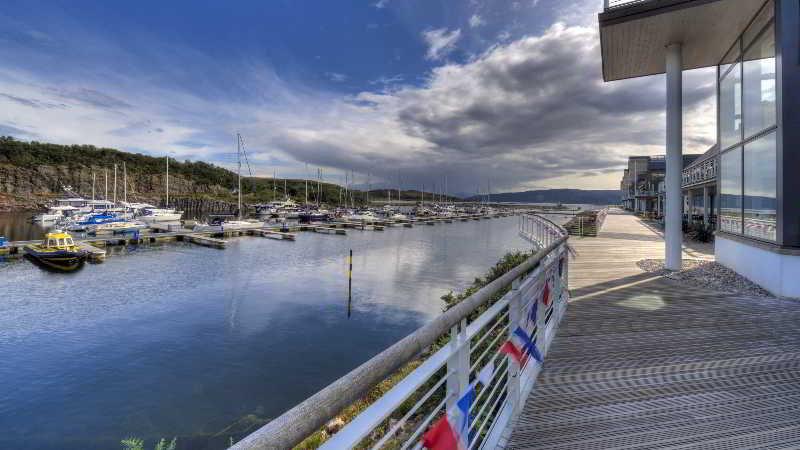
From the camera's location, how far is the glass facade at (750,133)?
7.51m

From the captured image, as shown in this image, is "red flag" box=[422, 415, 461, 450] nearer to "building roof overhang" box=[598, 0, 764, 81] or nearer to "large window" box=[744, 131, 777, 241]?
"large window" box=[744, 131, 777, 241]

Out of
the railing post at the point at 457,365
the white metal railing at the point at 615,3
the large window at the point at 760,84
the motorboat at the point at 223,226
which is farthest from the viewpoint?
the motorboat at the point at 223,226

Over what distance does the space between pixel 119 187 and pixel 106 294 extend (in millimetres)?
100483

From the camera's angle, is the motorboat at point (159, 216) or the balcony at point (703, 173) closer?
the balcony at point (703, 173)

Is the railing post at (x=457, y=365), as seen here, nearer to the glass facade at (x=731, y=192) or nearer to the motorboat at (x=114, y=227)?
the glass facade at (x=731, y=192)

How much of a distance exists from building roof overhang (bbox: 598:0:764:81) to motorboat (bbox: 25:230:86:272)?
1091 inches

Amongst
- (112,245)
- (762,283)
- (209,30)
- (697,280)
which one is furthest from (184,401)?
(209,30)

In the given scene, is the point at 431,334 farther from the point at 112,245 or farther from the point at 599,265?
the point at 112,245

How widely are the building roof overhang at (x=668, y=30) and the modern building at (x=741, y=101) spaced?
0.06 ft

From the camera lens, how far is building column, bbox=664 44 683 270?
8.82 meters

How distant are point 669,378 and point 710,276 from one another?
6.33m

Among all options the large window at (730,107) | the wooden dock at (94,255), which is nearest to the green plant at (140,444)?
the large window at (730,107)

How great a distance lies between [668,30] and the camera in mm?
8484

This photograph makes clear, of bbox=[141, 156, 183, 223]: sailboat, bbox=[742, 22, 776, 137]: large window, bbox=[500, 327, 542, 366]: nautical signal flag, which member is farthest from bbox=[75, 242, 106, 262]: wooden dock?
bbox=[742, 22, 776, 137]: large window
